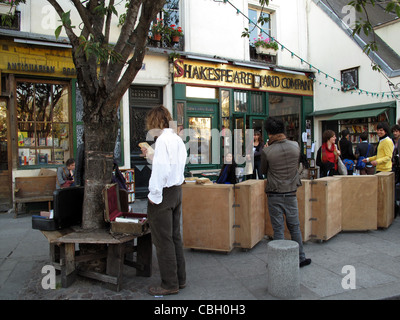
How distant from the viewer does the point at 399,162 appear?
7.13 meters

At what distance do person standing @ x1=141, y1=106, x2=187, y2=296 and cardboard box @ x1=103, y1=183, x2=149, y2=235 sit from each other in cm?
30

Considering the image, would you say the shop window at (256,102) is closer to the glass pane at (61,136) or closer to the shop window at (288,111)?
the shop window at (288,111)

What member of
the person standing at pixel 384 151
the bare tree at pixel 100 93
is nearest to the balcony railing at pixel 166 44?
the bare tree at pixel 100 93

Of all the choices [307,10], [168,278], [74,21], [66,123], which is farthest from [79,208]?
[307,10]

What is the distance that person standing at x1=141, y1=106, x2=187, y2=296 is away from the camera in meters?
3.38

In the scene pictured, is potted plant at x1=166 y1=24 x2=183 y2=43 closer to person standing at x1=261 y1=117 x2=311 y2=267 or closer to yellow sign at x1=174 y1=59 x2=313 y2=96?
yellow sign at x1=174 y1=59 x2=313 y2=96

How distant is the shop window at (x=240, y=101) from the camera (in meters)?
11.2

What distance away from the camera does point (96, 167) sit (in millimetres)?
3949

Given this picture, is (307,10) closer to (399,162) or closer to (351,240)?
(399,162)

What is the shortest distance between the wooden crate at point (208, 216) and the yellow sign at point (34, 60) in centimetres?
527

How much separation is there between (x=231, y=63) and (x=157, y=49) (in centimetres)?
262

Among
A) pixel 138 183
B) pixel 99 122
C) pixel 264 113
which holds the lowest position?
pixel 138 183

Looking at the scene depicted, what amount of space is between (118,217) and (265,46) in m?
9.46

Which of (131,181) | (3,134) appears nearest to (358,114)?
(131,181)
